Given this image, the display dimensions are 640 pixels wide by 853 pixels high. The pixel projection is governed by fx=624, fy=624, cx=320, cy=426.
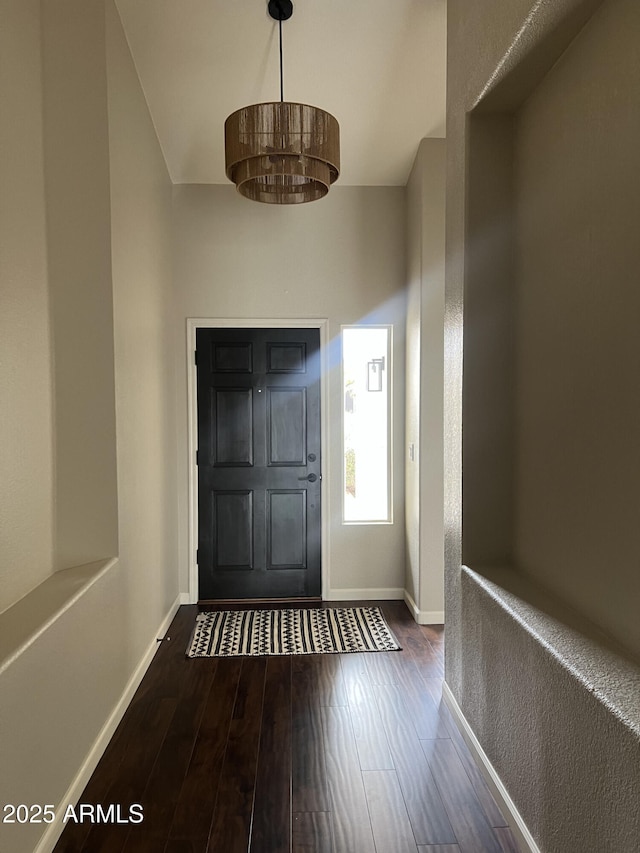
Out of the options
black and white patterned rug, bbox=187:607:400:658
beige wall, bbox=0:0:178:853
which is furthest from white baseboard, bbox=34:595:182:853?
black and white patterned rug, bbox=187:607:400:658

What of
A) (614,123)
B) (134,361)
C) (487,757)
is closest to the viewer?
(614,123)

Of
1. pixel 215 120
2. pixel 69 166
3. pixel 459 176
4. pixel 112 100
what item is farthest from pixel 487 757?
pixel 215 120

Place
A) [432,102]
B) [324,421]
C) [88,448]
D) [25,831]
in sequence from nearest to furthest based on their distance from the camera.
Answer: [25,831]
[88,448]
[432,102]
[324,421]

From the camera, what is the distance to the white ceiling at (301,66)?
2.94 meters

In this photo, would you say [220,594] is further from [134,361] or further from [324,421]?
[134,361]

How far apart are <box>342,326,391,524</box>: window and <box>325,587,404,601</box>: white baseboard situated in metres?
0.50

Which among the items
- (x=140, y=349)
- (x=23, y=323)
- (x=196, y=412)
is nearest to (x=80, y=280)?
(x=23, y=323)

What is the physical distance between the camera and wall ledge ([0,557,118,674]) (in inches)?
74.2

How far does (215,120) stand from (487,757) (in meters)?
3.65

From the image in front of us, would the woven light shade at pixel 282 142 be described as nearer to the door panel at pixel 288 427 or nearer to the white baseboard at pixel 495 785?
the door panel at pixel 288 427

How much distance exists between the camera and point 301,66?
3309mm

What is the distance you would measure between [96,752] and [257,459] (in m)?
2.33

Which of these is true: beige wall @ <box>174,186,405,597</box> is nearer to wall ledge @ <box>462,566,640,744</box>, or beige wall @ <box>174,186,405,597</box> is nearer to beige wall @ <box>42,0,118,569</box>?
beige wall @ <box>42,0,118,569</box>

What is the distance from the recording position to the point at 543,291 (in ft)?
7.13
